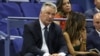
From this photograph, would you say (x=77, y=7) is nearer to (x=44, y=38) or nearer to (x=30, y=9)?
(x=30, y=9)

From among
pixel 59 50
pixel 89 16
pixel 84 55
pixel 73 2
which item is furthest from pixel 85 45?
pixel 73 2

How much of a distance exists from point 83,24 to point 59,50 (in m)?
0.55

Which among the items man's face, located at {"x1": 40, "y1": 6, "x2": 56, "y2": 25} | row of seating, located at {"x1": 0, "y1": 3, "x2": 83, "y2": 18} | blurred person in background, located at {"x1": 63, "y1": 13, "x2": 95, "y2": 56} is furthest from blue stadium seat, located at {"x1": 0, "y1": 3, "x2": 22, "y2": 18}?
man's face, located at {"x1": 40, "y1": 6, "x2": 56, "y2": 25}

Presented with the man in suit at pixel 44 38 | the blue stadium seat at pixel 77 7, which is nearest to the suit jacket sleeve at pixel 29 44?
the man in suit at pixel 44 38

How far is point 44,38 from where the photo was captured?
4.12 metres

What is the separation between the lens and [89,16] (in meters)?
5.45

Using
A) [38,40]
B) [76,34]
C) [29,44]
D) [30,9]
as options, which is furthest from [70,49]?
[30,9]

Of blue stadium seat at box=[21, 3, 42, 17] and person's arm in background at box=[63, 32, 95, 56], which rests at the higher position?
blue stadium seat at box=[21, 3, 42, 17]

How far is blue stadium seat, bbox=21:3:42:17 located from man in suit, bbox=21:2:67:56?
8.70ft

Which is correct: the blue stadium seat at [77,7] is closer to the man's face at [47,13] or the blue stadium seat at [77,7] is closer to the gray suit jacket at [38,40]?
the gray suit jacket at [38,40]

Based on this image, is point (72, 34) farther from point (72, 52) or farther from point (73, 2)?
point (73, 2)

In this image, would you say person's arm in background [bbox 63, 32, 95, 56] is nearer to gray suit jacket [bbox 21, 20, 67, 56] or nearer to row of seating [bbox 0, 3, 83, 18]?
gray suit jacket [bbox 21, 20, 67, 56]

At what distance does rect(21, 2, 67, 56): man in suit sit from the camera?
398cm

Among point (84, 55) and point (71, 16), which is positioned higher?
point (71, 16)
